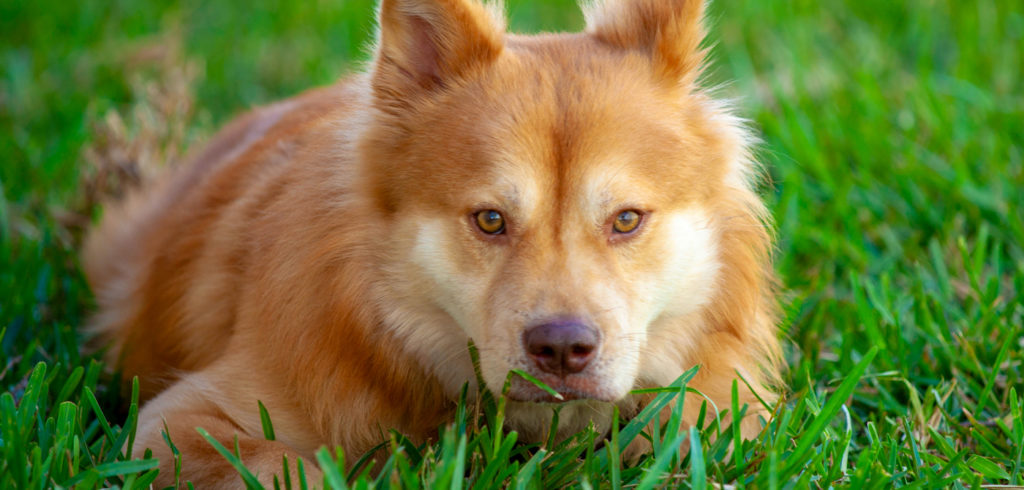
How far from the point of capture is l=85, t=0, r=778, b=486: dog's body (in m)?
2.74

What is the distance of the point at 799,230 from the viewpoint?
15.5 feet

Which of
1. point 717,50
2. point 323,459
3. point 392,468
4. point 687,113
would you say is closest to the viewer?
point 323,459

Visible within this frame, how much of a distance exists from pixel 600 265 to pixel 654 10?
835mm

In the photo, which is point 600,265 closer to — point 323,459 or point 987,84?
point 323,459

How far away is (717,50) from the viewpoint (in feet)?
23.4

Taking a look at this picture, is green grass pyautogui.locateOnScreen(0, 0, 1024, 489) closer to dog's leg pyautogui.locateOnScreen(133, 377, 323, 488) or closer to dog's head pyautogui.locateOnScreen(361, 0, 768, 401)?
dog's leg pyautogui.locateOnScreen(133, 377, 323, 488)

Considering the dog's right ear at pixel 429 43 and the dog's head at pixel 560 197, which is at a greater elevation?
the dog's right ear at pixel 429 43

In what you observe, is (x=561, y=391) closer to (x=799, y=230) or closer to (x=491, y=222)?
(x=491, y=222)

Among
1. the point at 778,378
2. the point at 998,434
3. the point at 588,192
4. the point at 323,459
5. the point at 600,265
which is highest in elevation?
the point at 588,192

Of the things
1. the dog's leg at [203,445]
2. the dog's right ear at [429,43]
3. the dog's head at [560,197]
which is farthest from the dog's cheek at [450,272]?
the dog's leg at [203,445]

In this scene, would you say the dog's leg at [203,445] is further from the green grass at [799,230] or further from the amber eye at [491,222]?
the amber eye at [491,222]

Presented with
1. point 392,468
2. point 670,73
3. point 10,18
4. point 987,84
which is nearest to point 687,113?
point 670,73

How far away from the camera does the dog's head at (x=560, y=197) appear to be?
2695 mm

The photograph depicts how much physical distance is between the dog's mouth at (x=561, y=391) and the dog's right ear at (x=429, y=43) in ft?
3.00
